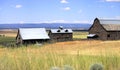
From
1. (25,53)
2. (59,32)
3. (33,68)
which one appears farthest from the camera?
(59,32)

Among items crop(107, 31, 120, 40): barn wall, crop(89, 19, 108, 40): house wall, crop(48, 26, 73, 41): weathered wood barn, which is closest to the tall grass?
crop(107, 31, 120, 40): barn wall

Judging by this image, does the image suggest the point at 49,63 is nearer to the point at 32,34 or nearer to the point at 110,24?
the point at 32,34

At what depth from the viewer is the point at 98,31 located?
57.4 m

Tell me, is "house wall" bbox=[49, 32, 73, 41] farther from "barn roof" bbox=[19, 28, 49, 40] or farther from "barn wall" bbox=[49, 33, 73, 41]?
"barn roof" bbox=[19, 28, 49, 40]

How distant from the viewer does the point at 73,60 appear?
24.7 feet

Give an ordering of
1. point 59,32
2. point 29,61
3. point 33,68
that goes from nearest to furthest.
Result: point 33,68
point 29,61
point 59,32

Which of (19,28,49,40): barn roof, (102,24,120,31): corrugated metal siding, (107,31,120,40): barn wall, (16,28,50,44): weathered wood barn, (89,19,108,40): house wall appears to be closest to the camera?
(16,28,50,44): weathered wood barn

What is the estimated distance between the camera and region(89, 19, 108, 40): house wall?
181ft

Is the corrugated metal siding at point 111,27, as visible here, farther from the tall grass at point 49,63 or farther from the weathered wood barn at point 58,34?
the tall grass at point 49,63

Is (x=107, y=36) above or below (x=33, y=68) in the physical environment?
below

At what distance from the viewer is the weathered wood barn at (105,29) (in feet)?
179

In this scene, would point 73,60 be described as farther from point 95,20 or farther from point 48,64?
point 95,20

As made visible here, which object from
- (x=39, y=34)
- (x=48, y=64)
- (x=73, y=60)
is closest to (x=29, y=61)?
(x=48, y=64)

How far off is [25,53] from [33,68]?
165 cm
